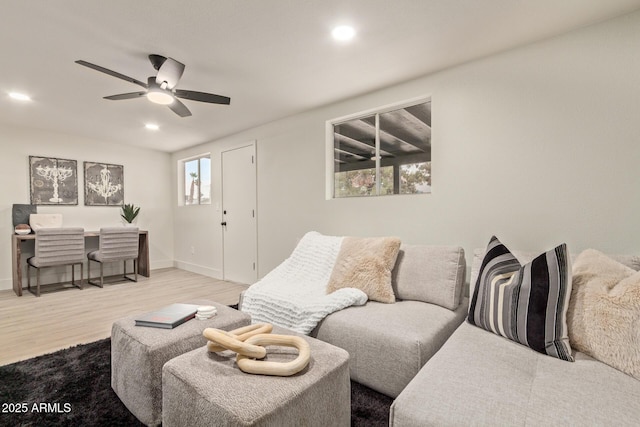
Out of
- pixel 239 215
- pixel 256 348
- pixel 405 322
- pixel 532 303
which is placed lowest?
pixel 405 322

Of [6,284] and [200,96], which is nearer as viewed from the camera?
[200,96]

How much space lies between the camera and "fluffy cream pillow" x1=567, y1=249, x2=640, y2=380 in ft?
3.59

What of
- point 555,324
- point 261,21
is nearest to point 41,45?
point 261,21

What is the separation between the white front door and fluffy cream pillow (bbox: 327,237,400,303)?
6.69ft

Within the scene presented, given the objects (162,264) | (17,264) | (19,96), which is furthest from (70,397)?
(162,264)

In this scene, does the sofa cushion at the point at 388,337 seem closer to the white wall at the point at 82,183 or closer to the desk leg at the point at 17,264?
the desk leg at the point at 17,264

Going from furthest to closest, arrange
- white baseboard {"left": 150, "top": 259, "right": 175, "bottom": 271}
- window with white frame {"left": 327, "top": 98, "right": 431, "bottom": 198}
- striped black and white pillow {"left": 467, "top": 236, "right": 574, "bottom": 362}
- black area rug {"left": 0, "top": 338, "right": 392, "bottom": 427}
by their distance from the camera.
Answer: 1. white baseboard {"left": 150, "top": 259, "right": 175, "bottom": 271}
2. window with white frame {"left": 327, "top": 98, "right": 431, "bottom": 198}
3. black area rug {"left": 0, "top": 338, "right": 392, "bottom": 427}
4. striped black and white pillow {"left": 467, "top": 236, "right": 574, "bottom": 362}

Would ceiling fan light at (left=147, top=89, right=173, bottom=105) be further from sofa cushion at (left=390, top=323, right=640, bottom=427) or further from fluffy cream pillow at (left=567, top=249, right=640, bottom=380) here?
fluffy cream pillow at (left=567, top=249, right=640, bottom=380)

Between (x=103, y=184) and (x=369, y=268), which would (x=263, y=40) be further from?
(x=103, y=184)

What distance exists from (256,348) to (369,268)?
1.18m

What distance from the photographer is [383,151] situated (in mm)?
2943

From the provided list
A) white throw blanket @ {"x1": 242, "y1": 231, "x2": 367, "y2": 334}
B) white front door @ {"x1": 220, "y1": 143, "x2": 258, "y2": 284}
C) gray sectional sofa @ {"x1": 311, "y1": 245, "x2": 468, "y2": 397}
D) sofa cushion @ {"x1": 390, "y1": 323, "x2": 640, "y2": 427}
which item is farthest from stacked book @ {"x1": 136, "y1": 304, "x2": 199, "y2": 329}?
white front door @ {"x1": 220, "y1": 143, "x2": 258, "y2": 284}

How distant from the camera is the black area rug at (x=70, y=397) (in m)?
1.41

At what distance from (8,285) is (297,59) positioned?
16.2 feet
